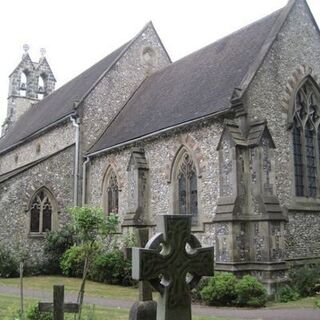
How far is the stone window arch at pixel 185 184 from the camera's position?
17.9 metres

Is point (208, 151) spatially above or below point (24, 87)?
below

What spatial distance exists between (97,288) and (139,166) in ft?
17.2

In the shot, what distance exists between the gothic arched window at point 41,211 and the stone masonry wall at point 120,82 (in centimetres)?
330

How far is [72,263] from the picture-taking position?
20.9 m

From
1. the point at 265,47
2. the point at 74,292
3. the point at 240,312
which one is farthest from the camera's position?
the point at 265,47

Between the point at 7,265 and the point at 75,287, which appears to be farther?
Answer: the point at 7,265

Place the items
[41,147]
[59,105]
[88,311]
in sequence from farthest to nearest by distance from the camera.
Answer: [59,105] < [41,147] < [88,311]

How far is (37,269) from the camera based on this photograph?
71.8 ft

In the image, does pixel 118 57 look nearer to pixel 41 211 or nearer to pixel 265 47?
pixel 41 211

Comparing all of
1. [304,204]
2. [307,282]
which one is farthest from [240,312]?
[304,204]

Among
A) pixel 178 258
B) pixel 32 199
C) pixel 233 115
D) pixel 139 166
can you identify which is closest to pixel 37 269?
pixel 32 199

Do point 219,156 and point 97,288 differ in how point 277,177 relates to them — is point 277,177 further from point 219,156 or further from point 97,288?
point 97,288

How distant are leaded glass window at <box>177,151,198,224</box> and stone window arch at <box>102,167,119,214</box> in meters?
4.46

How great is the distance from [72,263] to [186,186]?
6559mm
